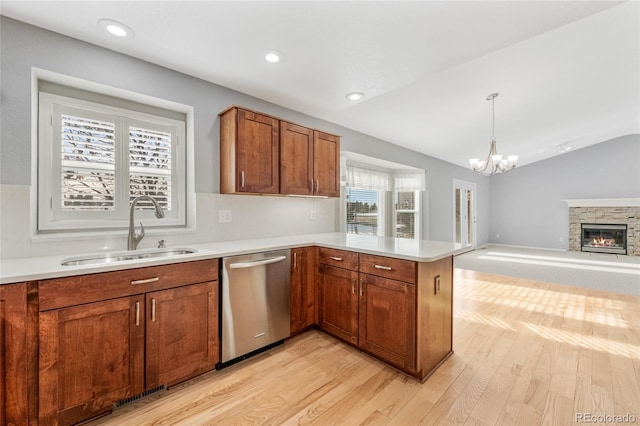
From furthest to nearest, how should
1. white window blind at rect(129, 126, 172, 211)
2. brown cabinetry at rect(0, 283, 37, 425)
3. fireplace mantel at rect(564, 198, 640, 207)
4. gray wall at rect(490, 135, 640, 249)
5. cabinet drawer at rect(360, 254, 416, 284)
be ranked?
gray wall at rect(490, 135, 640, 249) < fireplace mantel at rect(564, 198, 640, 207) < white window blind at rect(129, 126, 172, 211) < cabinet drawer at rect(360, 254, 416, 284) < brown cabinetry at rect(0, 283, 37, 425)

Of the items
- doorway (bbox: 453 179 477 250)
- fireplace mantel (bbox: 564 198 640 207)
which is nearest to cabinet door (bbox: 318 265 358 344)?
doorway (bbox: 453 179 477 250)

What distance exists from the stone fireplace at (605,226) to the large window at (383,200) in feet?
17.6

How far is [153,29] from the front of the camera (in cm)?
175

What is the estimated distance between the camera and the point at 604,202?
22.8 feet

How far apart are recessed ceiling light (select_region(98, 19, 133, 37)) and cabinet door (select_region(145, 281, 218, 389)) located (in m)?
1.71

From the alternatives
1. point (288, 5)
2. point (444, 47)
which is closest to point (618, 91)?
point (444, 47)

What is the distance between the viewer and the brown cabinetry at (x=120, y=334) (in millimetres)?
1356

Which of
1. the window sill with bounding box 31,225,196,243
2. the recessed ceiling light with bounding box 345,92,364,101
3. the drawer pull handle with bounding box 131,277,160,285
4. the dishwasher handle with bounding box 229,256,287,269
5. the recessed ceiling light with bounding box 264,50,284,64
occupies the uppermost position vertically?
the recessed ceiling light with bounding box 264,50,284,64

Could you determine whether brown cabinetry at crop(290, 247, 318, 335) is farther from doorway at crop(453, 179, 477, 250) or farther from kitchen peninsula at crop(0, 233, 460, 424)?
doorway at crop(453, 179, 477, 250)

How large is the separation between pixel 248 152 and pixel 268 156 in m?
0.19

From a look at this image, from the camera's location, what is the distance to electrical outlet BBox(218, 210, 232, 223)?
8.31 ft

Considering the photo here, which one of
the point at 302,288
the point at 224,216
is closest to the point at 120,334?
the point at 224,216

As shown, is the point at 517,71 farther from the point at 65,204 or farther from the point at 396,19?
the point at 65,204

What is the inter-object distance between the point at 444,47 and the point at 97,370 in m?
2.99
